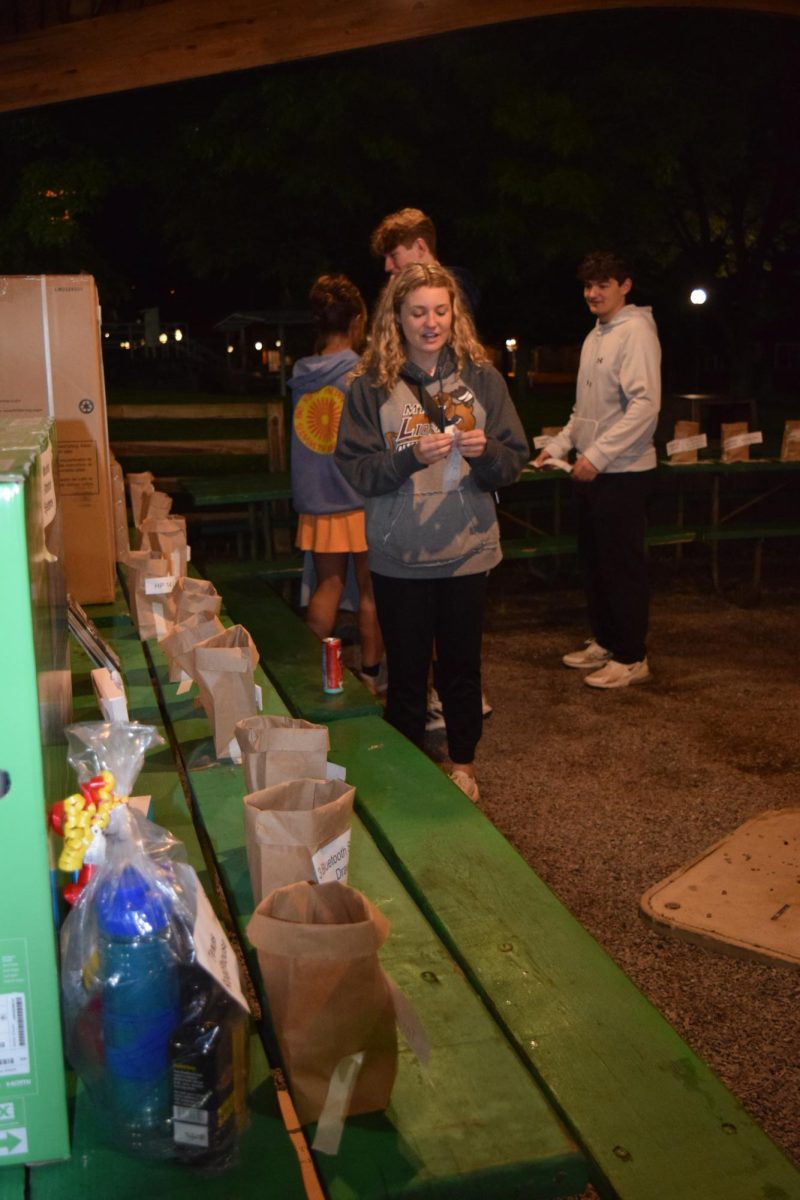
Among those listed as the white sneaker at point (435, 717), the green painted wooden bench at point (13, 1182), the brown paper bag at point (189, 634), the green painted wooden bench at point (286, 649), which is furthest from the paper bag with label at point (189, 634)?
the white sneaker at point (435, 717)

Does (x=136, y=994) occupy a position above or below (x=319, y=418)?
below

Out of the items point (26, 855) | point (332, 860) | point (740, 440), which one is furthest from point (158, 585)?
point (740, 440)

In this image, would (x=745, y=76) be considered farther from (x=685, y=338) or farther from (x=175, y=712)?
(x=685, y=338)

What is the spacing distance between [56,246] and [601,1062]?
39.9ft

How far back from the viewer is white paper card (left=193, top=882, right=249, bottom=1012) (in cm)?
133

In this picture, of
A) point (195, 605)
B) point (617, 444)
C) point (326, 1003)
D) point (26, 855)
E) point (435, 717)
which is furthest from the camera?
point (617, 444)

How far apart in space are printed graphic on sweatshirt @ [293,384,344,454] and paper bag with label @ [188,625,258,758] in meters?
2.90

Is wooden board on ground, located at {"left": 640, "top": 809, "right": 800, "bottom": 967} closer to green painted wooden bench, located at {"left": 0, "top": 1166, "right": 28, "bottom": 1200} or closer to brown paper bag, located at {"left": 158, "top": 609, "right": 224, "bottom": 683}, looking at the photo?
brown paper bag, located at {"left": 158, "top": 609, "right": 224, "bottom": 683}

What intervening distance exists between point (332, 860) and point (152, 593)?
77.2 inches

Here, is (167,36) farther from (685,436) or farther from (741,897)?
(685,436)

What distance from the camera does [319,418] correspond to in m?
5.58

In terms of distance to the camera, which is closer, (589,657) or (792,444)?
(589,657)

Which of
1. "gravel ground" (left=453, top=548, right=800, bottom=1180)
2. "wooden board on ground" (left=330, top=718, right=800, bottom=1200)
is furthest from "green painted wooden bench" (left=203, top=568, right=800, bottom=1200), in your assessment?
"gravel ground" (left=453, top=548, right=800, bottom=1180)

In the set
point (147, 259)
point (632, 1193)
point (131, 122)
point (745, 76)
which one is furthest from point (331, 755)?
point (147, 259)
